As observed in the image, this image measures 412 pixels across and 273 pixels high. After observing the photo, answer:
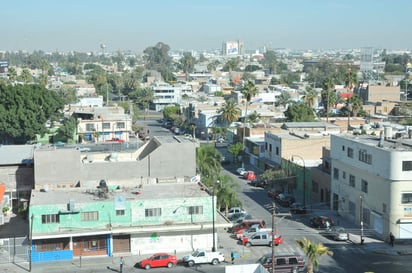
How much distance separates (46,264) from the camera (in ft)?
103

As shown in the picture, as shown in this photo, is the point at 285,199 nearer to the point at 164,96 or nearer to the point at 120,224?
the point at 120,224

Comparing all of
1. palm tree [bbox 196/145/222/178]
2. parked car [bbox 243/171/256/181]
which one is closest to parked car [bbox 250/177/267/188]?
parked car [bbox 243/171/256/181]

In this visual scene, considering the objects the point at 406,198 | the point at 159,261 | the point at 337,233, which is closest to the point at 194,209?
the point at 159,261

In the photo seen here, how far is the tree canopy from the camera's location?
63.9 m

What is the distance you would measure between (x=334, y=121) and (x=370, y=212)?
37809 millimetres

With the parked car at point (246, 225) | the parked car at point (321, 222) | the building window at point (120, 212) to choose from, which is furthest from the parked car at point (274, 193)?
the building window at point (120, 212)

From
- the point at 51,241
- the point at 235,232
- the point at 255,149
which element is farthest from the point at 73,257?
the point at 255,149

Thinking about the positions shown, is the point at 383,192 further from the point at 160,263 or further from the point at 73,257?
the point at 73,257

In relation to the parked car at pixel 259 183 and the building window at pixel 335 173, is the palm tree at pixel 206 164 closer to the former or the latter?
the parked car at pixel 259 183

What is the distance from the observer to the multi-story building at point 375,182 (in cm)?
3494

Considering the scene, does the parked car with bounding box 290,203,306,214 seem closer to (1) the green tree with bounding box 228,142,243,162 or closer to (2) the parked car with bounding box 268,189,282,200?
(2) the parked car with bounding box 268,189,282,200

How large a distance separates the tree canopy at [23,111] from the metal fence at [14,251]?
3273 cm

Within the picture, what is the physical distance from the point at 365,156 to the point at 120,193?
14.1 meters

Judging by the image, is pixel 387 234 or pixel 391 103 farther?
pixel 391 103
